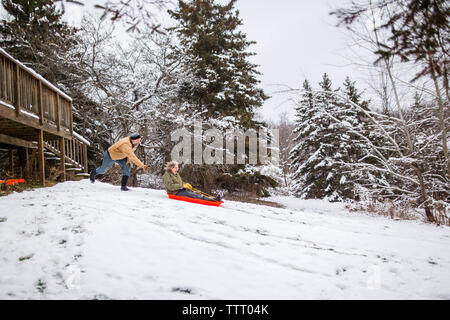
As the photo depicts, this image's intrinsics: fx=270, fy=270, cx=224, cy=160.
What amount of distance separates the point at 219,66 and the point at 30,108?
405 inches

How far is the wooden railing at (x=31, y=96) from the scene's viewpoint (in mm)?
6047

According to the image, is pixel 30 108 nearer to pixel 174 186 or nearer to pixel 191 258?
pixel 174 186

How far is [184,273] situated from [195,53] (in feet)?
50.4

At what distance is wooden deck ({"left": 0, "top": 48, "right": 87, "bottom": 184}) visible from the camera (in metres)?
6.08

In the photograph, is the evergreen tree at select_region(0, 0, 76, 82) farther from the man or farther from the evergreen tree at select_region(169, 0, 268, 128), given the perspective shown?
the man

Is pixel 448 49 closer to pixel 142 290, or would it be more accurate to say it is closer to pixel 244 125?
pixel 142 290

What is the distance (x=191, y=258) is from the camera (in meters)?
2.91

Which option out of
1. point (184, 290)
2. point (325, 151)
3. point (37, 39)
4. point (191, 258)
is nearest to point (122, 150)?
point (191, 258)

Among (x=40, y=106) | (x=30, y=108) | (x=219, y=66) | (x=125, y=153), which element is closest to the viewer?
(x=125, y=153)

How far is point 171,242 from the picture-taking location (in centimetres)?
325

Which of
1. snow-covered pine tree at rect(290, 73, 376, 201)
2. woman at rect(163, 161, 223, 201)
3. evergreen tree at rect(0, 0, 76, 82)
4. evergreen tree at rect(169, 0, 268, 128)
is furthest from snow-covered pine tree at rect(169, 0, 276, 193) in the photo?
woman at rect(163, 161, 223, 201)


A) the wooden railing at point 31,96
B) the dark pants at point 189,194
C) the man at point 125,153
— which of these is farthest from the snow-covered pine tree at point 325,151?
the wooden railing at point 31,96

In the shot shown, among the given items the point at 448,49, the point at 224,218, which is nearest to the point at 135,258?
the point at 224,218

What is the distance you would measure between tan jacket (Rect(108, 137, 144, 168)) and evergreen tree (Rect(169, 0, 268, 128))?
8388 millimetres
